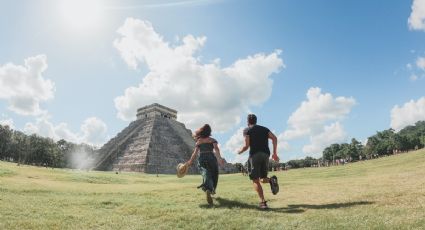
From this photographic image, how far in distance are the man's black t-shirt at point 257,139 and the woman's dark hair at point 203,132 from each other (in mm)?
1432

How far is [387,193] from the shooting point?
1285cm

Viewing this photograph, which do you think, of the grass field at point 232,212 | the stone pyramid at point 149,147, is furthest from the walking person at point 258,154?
the stone pyramid at point 149,147

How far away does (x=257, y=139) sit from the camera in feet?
40.1

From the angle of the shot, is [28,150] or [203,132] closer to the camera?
[203,132]

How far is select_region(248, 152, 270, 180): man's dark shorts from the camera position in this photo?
1214cm

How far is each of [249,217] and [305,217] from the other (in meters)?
1.43

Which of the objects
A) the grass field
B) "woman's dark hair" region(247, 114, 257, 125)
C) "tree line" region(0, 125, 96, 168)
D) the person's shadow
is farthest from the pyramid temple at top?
"woman's dark hair" region(247, 114, 257, 125)

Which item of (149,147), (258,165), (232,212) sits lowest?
(232,212)

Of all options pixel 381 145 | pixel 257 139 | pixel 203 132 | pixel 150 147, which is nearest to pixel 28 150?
pixel 150 147

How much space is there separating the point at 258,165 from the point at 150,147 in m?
75.1

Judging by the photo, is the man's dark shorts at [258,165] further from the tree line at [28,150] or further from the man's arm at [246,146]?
the tree line at [28,150]

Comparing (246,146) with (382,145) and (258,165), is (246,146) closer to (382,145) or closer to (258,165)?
(258,165)

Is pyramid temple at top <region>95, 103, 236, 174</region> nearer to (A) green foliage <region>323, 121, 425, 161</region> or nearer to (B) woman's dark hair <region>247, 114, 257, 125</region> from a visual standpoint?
(A) green foliage <region>323, 121, 425, 161</region>

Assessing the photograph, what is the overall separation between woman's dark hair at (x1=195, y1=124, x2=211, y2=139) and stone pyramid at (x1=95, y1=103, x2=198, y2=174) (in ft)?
205
